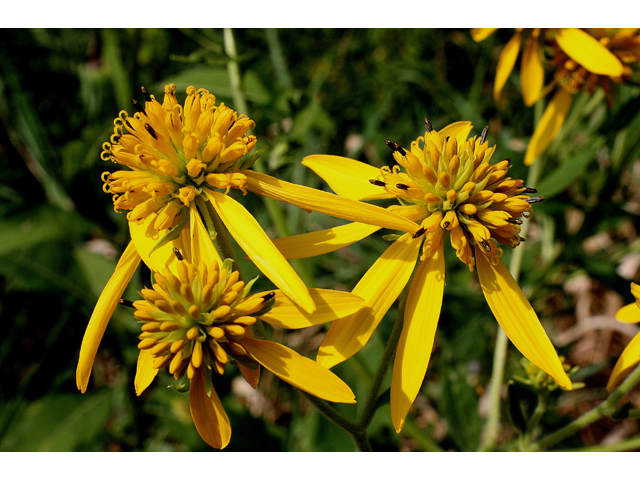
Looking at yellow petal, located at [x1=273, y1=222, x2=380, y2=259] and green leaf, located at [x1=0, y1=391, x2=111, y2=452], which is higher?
yellow petal, located at [x1=273, y1=222, x2=380, y2=259]

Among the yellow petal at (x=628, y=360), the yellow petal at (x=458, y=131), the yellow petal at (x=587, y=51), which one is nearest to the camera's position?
the yellow petal at (x=628, y=360)

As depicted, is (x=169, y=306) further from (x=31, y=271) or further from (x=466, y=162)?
(x=31, y=271)

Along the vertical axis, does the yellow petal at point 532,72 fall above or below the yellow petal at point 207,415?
above

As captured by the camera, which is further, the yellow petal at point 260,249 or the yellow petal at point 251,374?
the yellow petal at point 251,374

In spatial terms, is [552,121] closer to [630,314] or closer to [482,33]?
[482,33]

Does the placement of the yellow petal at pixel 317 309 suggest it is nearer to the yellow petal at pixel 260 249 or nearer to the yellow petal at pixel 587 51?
the yellow petal at pixel 260 249

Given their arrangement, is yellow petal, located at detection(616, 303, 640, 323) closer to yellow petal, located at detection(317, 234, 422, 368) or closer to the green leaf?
yellow petal, located at detection(317, 234, 422, 368)

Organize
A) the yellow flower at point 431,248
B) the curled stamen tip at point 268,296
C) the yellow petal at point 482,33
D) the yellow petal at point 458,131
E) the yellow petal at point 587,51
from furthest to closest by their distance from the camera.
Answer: the yellow petal at point 482,33, the yellow petal at point 587,51, the yellow petal at point 458,131, the yellow flower at point 431,248, the curled stamen tip at point 268,296

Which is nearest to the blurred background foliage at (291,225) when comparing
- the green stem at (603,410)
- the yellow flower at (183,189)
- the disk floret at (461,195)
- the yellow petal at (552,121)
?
the yellow petal at (552,121)

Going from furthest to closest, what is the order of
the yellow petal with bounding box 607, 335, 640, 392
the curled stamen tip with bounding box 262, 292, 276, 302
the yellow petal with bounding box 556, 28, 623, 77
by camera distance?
1. the yellow petal with bounding box 556, 28, 623, 77
2. the yellow petal with bounding box 607, 335, 640, 392
3. the curled stamen tip with bounding box 262, 292, 276, 302

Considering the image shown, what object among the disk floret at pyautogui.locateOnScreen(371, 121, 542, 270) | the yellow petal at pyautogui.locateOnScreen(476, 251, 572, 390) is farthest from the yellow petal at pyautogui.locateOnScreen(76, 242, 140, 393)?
the yellow petal at pyautogui.locateOnScreen(476, 251, 572, 390)
